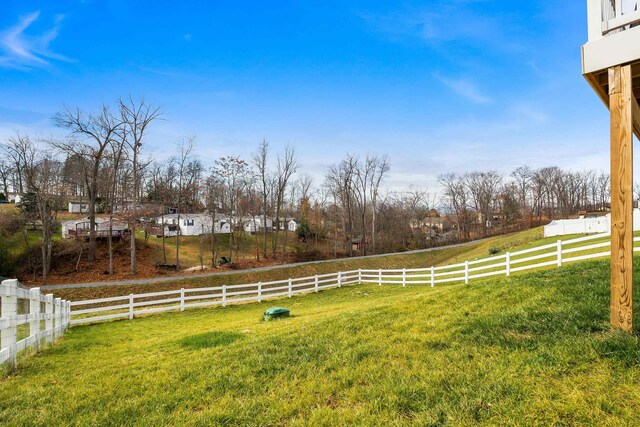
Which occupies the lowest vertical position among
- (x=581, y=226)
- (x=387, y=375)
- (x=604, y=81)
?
(x=387, y=375)

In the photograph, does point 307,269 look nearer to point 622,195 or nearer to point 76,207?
point 622,195

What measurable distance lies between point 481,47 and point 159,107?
913 inches

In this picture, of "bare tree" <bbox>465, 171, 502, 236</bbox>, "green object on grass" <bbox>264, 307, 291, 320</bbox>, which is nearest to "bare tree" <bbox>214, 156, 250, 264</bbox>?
"green object on grass" <bbox>264, 307, 291, 320</bbox>

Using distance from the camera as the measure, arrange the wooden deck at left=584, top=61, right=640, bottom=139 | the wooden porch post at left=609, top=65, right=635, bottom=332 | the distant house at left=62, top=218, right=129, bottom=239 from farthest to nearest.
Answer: the distant house at left=62, top=218, right=129, bottom=239 → the wooden deck at left=584, top=61, right=640, bottom=139 → the wooden porch post at left=609, top=65, right=635, bottom=332

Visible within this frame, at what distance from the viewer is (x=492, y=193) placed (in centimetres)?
5588

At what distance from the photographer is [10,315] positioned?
4496mm

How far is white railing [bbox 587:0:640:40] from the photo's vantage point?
3543 millimetres

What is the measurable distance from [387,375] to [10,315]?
4892 millimetres

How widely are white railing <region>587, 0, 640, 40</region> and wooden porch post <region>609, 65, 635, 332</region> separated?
1.47ft

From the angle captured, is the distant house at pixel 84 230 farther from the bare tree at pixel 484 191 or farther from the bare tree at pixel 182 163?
the bare tree at pixel 484 191

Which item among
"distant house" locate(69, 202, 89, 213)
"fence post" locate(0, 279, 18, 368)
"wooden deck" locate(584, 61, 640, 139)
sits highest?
"distant house" locate(69, 202, 89, 213)

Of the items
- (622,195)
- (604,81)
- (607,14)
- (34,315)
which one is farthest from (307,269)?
(607,14)

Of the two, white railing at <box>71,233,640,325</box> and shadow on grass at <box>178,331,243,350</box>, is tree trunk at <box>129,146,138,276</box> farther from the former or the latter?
shadow on grass at <box>178,331,243,350</box>

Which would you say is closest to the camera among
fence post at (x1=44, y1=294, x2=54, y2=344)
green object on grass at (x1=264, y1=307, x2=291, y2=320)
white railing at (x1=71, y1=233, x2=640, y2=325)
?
fence post at (x1=44, y1=294, x2=54, y2=344)
